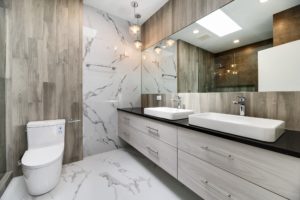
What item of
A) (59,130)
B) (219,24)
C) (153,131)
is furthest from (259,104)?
(59,130)

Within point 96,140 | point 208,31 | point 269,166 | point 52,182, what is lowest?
point 52,182

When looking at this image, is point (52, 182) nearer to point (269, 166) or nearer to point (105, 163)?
point (105, 163)

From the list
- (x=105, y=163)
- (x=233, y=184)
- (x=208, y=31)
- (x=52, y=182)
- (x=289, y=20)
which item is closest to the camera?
(x=233, y=184)

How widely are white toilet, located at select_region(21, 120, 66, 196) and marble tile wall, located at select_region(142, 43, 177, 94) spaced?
1.57 metres

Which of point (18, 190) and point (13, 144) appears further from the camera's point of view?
point (13, 144)

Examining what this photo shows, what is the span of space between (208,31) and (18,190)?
281 centimetres

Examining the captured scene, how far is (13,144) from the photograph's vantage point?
1783 mm

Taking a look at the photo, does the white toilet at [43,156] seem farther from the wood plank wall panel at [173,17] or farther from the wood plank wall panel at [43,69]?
the wood plank wall panel at [173,17]

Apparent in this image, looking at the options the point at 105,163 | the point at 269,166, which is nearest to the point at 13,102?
the point at 105,163

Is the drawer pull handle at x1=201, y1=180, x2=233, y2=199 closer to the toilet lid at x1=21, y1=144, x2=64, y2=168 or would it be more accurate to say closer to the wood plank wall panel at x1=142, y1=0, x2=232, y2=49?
the toilet lid at x1=21, y1=144, x2=64, y2=168

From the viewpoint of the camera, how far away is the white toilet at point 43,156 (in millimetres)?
1383

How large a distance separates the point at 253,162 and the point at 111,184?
58.4 inches

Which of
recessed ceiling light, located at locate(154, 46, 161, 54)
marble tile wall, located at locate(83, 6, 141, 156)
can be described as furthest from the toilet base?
recessed ceiling light, located at locate(154, 46, 161, 54)

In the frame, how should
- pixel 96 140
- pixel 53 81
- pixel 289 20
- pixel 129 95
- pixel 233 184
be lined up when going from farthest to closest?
1. pixel 129 95
2. pixel 96 140
3. pixel 53 81
4. pixel 289 20
5. pixel 233 184
